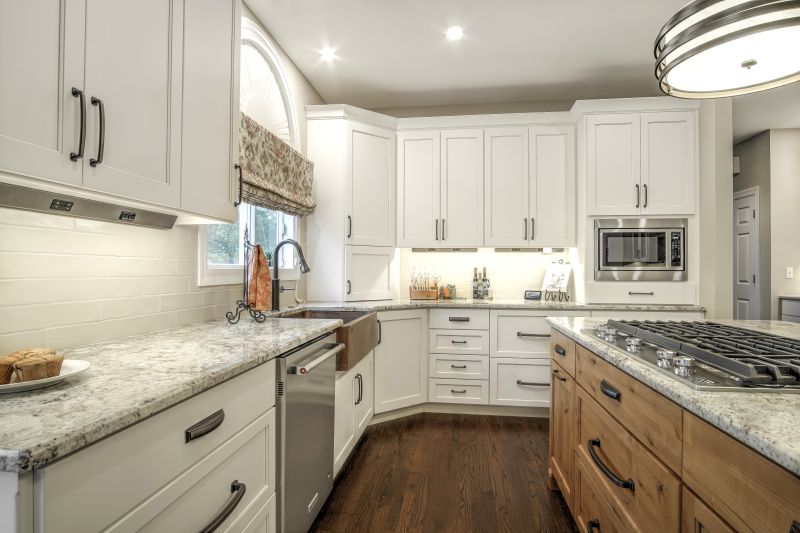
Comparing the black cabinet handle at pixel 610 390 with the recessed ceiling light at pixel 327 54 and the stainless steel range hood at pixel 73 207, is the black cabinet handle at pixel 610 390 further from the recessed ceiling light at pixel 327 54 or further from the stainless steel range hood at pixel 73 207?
the recessed ceiling light at pixel 327 54

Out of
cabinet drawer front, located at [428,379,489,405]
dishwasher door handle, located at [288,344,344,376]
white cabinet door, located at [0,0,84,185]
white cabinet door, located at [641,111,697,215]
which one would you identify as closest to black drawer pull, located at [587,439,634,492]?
dishwasher door handle, located at [288,344,344,376]

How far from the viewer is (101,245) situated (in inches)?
60.2

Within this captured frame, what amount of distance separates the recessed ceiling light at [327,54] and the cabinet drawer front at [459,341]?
2.30 m

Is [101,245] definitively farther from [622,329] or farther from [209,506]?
[622,329]

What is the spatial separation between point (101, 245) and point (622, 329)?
1982 mm

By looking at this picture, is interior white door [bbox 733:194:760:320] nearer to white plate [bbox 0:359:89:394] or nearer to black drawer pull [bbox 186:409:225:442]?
black drawer pull [bbox 186:409:225:442]

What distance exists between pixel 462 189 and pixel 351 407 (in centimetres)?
212

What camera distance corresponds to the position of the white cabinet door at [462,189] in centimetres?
374

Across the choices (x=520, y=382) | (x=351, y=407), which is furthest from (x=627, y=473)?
(x=520, y=382)

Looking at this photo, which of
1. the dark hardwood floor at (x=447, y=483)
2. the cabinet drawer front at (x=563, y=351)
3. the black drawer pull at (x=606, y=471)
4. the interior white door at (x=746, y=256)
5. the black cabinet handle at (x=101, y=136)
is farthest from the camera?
the interior white door at (x=746, y=256)

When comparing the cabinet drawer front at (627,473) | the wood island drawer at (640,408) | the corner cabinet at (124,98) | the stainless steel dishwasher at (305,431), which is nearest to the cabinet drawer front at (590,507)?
the cabinet drawer front at (627,473)

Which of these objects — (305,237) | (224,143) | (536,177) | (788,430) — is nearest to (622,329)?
(788,430)

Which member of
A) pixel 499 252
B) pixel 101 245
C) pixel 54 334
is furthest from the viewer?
pixel 499 252

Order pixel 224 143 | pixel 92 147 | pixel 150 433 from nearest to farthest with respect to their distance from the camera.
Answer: pixel 150 433, pixel 92 147, pixel 224 143
